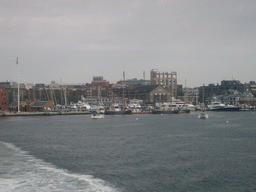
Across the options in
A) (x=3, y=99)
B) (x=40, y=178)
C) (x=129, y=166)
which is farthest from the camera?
(x=3, y=99)

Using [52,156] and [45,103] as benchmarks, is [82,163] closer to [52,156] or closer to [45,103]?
[52,156]

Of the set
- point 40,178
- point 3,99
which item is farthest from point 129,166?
point 3,99

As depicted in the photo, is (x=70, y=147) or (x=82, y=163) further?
(x=70, y=147)

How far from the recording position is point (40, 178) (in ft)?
96.7

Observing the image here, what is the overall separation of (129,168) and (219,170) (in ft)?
29.2

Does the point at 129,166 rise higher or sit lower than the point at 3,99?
lower

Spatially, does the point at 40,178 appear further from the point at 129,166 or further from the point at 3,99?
the point at 3,99

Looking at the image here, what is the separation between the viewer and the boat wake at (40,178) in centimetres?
2658

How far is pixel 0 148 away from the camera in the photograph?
4566cm

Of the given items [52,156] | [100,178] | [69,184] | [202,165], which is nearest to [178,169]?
[202,165]

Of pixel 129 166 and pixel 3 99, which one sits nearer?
pixel 129 166

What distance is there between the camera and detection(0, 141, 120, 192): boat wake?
26.6 m

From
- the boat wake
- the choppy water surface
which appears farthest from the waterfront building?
the boat wake

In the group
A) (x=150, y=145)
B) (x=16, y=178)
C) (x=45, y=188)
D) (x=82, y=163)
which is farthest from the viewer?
(x=150, y=145)
